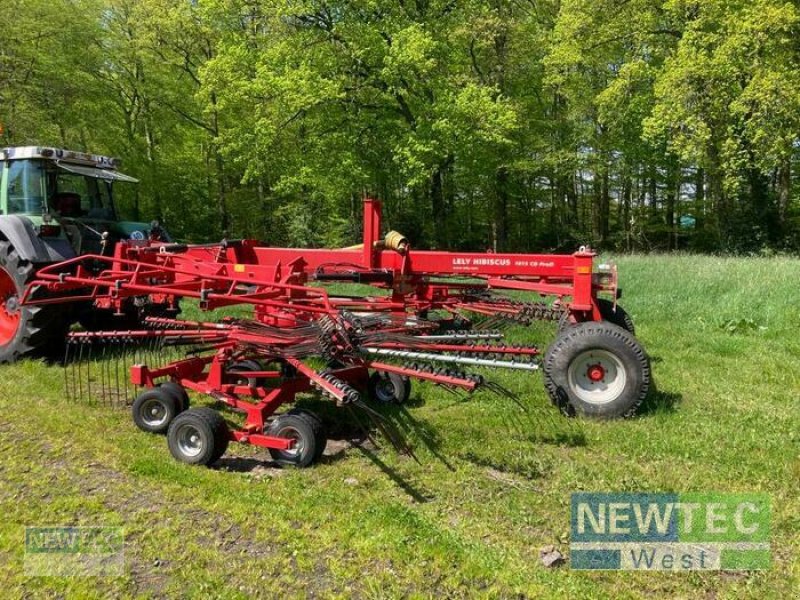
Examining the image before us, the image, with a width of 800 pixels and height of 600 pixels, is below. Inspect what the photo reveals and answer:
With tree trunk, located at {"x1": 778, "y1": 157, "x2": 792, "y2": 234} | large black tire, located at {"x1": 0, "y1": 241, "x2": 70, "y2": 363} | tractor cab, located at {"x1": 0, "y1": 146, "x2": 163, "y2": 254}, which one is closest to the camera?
large black tire, located at {"x1": 0, "y1": 241, "x2": 70, "y2": 363}

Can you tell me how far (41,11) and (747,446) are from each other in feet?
72.4

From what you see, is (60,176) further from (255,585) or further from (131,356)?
(255,585)

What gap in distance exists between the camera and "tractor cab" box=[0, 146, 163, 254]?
717 cm

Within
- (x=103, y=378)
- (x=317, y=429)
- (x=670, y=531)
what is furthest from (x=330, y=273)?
(x=670, y=531)

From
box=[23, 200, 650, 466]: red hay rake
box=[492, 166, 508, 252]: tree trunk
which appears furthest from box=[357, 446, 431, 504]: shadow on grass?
box=[492, 166, 508, 252]: tree trunk

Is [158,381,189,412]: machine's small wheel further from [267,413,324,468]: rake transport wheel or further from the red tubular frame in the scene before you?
[267,413,324,468]: rake transport wheel

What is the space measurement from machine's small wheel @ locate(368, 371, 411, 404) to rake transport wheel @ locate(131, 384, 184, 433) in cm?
169

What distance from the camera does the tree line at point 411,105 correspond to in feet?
55.8

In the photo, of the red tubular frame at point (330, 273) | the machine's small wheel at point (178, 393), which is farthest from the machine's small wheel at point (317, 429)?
the machine's small wheel at point (178, 393)

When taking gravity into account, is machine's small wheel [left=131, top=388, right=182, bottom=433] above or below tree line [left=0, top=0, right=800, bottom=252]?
below

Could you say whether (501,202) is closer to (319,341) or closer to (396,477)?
(319,341)

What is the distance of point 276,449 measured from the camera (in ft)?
13.5

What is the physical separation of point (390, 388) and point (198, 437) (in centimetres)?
191

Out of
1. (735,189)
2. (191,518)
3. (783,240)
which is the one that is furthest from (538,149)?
(191,518)
